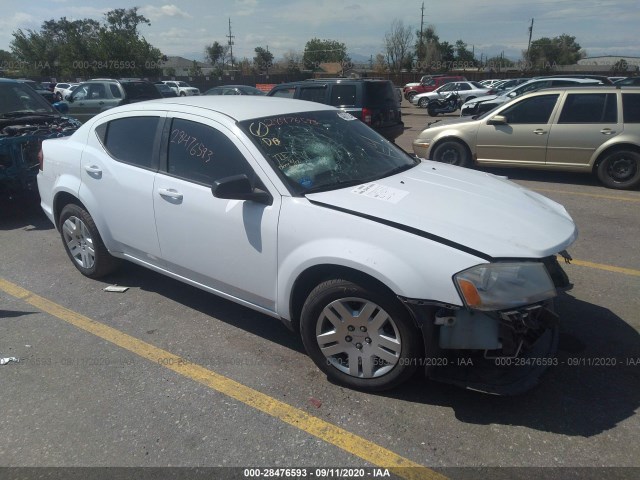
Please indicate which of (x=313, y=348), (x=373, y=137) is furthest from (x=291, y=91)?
(x=313, y=348)

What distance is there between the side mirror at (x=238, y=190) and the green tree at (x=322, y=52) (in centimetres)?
8366

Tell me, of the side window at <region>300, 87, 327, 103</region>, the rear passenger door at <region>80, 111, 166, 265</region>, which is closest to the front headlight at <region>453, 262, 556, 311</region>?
the rear passenger door at <region>80, 111, 166, 265</region>

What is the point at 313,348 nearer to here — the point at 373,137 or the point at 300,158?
the point at 300,158

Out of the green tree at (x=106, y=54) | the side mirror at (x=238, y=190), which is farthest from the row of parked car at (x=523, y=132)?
the green tree at (x=106, y=54)

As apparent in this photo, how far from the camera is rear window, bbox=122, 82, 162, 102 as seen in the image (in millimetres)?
13898

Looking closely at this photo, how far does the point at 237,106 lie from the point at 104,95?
1208 centimetres

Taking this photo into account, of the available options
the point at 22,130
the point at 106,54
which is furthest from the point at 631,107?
the point at 106,54

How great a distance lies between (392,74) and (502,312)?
182ft

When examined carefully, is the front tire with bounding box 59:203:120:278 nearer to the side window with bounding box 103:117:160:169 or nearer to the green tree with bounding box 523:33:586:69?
the side window with bounding box 103:117:160:169

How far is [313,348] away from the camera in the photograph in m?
3.07

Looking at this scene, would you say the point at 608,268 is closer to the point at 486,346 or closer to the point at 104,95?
the point at 486,346

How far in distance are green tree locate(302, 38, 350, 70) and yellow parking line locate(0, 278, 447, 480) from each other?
273 feet

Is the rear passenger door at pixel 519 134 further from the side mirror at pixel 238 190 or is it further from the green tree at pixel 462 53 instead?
the green tree at pixel 462 53

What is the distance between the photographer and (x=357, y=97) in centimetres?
1020
